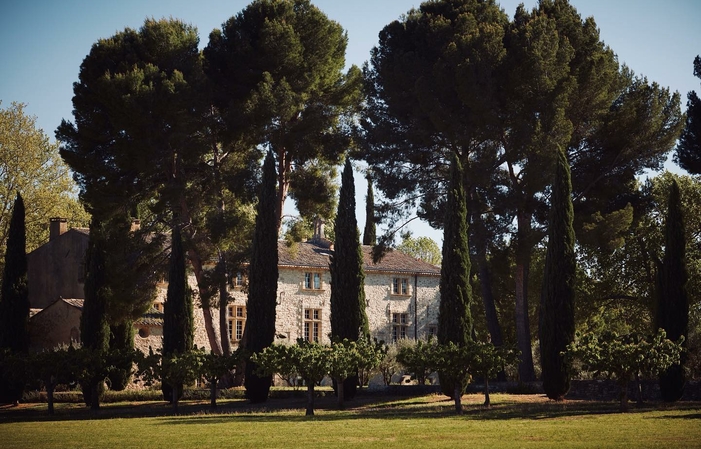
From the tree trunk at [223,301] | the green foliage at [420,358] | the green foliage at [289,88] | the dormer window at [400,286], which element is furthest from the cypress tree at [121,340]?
the dormer window at [400,286]

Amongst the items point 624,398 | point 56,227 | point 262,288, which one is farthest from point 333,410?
point 56,227

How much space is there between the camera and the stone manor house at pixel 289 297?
42562 mm

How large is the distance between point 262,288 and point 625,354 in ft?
47.2

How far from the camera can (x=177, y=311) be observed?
33688 millimetres

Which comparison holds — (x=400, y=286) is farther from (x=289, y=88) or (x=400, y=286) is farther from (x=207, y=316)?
(x=289, y=88)

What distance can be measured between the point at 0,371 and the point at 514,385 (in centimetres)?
2025

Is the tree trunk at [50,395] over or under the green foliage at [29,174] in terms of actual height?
under

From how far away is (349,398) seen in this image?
32188 mm

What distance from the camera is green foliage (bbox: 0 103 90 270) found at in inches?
2002

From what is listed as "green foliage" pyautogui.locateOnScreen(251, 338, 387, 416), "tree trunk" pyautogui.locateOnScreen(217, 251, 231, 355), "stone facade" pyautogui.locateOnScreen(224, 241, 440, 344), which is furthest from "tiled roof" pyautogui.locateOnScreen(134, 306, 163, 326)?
"green foliage" pyautogui.locateOnScreen(251, 338, 387, 416)

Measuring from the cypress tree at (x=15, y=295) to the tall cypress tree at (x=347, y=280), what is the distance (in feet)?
43.6

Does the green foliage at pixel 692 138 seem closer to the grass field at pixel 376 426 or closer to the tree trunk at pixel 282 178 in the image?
the grass field at pixel 376 426

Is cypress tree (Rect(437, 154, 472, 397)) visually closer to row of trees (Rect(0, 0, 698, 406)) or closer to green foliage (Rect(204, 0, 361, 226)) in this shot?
row of trees (Rect(0, 0, 698, 406))

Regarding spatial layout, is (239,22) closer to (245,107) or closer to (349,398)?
(245,107)
